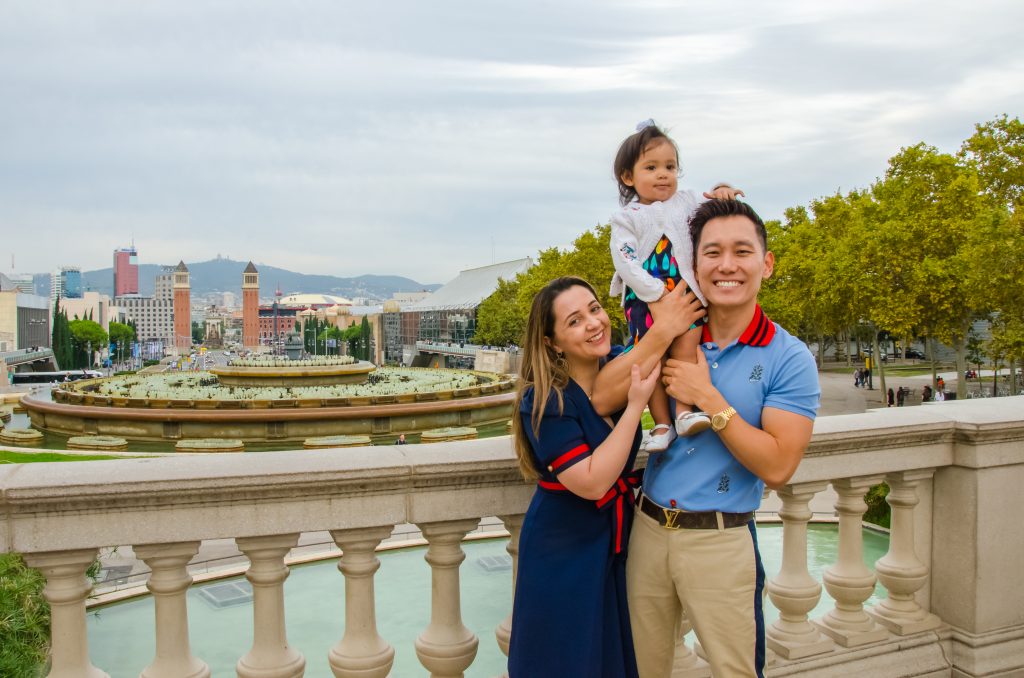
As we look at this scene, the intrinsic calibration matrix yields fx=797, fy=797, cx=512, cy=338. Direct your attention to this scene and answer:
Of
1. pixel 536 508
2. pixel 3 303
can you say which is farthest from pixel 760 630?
pixel 3 303

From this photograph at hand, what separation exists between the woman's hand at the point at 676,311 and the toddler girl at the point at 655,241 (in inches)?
1.1

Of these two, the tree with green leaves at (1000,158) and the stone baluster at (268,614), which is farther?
the tree with green leaves at (1000,158)

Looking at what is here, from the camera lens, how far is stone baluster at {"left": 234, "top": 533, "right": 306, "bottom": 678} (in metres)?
3.18

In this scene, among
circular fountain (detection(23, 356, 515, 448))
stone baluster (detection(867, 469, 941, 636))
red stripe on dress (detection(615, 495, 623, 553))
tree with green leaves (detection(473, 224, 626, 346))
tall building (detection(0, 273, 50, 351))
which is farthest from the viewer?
tall building (detection(0, 273, 50, 351))

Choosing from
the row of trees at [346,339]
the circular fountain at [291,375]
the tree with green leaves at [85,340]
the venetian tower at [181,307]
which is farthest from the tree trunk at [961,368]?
the venetian tower at [181,307]

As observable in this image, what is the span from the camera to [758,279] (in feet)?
9.64

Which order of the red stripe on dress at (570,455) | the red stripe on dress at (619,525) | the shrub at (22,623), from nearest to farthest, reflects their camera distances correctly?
the red stripe on dress at (570,455), the red stripe on dress at (619,525), the shrub at (22,623)

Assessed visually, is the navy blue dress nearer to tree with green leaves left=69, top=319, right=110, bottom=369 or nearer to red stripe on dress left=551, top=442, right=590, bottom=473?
red stripe on dress left=551, top=442, right=590, bottom=473

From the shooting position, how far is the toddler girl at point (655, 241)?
9.79 feet

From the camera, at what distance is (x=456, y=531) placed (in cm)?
340

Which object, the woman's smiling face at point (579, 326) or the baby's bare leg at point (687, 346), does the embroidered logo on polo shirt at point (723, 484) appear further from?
the woman's smiling face at point (579, 326)

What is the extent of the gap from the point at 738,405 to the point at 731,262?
0.52 metres

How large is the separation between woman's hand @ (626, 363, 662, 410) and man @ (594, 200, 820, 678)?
1.6 inches

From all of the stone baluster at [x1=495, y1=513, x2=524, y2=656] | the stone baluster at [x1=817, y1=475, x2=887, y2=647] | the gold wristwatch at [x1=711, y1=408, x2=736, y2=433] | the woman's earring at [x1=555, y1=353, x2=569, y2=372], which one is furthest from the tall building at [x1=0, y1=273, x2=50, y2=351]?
the gold wristwatch at [x1=711, y1=408, x2=736, y2=433]
